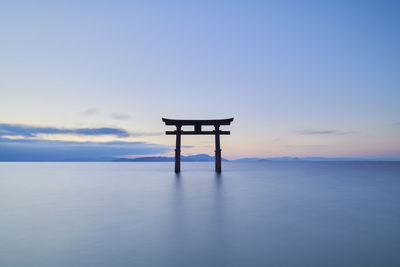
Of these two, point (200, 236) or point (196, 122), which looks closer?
point (200, 236)

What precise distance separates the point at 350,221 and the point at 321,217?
67cm

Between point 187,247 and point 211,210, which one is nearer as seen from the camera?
point 187,247

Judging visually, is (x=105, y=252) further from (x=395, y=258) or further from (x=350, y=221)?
(x=350, y=221)

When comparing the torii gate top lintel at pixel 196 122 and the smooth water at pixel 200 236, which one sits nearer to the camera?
the smooth water at pixel 200 236

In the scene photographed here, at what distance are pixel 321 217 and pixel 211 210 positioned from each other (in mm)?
3087

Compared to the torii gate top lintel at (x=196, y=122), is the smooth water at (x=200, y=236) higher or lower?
lower

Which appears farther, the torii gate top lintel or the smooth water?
the torii gate top lintel

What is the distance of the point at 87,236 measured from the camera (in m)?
4.90

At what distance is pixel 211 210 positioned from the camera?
7539mm

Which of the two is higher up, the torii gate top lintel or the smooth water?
the torii gate top lintel

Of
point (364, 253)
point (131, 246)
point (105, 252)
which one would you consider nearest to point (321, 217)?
point (364, 253)

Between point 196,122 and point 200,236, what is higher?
point 196,122

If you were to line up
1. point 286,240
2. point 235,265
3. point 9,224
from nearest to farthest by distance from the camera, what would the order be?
1. point 235,265
2. point 286,240
3. point 9,224

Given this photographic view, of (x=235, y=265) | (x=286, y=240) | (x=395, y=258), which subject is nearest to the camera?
(x=235, y=265)
